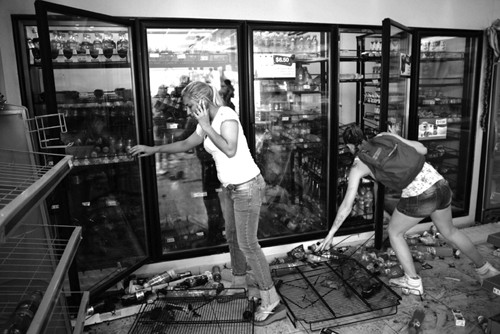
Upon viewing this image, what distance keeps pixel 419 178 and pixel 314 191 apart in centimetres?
151

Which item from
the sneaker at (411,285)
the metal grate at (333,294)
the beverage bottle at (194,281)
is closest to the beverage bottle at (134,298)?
the beverage bottle at (194,281)

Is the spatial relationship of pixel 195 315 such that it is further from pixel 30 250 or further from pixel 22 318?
pixel 22 318

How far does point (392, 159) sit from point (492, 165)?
8.58ft

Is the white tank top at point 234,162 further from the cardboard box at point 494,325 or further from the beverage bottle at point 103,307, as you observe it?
the cardboard box at point 494,325

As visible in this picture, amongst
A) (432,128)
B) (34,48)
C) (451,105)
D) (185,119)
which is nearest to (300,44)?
(185,119)

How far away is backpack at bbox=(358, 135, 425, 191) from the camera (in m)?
3.01

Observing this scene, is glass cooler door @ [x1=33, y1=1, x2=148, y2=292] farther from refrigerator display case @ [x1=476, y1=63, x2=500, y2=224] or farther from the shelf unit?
refrigerator display case @ [x1=476, y1=63, x2=500, y2=224]

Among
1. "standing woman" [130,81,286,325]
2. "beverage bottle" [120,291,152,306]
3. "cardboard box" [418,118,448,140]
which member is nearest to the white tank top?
"standing woman" [130,81,286,325]

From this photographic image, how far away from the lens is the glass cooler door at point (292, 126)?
13.5 feet

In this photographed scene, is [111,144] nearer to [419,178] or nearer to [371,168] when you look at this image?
[371,168]

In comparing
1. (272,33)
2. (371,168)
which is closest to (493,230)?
(371,168)

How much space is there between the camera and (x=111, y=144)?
359 centimetres

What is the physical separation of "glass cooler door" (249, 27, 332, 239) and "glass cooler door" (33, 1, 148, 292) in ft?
4.07

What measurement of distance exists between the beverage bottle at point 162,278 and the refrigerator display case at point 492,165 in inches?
149
